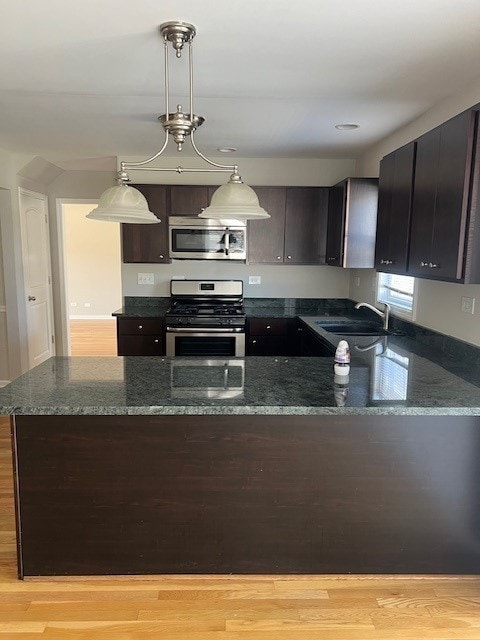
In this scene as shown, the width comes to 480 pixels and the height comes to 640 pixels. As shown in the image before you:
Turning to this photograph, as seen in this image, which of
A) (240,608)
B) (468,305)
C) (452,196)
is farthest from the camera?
(468,305)

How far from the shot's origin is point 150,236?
4.37 metres

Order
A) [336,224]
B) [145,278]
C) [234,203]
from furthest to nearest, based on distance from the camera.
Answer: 1. [145,278]
2. [336,224]
3. [234,203]

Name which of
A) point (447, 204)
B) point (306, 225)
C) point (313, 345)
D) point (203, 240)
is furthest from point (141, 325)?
point (447, 204)

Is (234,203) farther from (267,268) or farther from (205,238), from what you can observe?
(267,268)

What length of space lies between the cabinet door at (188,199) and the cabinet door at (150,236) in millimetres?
90

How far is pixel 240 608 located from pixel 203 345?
2.48 m

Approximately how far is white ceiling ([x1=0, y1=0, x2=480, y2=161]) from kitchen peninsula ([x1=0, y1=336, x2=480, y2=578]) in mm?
1499

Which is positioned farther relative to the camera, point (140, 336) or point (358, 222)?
point (140, 336)

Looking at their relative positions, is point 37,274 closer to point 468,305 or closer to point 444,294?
point 444,294

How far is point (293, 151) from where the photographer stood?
165 inches

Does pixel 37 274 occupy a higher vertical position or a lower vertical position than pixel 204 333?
Result: higher

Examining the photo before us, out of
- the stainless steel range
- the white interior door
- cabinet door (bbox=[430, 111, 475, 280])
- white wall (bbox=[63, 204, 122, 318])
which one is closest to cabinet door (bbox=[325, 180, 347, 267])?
the stainless steel range

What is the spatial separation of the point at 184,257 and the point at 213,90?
1.98 m

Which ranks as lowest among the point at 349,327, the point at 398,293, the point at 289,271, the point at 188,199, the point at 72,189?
the point at 349,327
